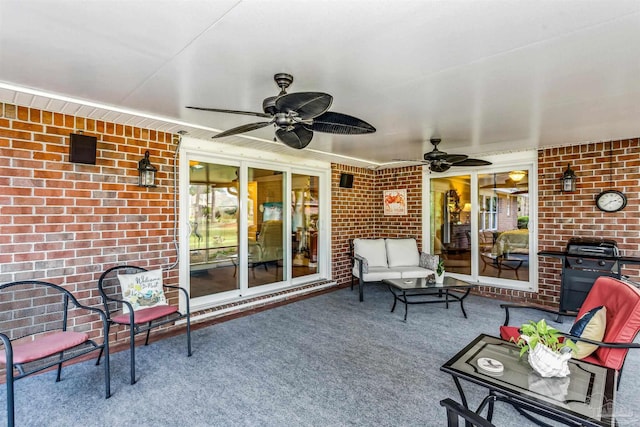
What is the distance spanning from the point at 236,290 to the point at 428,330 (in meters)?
2.58

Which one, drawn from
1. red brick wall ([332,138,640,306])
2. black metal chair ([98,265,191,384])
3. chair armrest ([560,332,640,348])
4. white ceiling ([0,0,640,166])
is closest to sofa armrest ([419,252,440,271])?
Result: red brick wall ([332,138,640,306])

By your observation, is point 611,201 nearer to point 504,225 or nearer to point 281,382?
point 504,225

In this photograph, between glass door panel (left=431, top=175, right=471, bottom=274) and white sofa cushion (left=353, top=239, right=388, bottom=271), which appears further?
glass door panel (left=431, top=175, right=471, bottom=274)

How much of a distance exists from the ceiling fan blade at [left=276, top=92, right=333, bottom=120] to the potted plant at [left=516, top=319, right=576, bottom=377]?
167 cm

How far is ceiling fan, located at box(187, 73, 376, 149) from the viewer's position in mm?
1879

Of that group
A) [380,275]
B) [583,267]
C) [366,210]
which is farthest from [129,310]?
[583,267]

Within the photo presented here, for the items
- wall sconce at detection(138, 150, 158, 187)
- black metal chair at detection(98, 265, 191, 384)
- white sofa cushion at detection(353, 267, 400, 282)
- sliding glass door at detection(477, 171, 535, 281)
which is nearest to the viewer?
black metal chair at detection(98, 265, 191, 384)

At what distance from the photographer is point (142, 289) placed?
10.2 feet

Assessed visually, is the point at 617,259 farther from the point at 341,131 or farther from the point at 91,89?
the point at 91,89

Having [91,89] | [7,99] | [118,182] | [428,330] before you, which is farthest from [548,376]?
[7,99]

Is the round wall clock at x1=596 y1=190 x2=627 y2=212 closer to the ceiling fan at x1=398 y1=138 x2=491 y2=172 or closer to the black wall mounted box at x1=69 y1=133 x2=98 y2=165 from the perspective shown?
the ceiling fan at x1=398 y1=138 x2=491 y2=172

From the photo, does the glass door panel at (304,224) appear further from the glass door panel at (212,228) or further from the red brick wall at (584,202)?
the red brick wall at (584,202)

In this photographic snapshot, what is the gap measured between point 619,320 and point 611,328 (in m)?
0.07

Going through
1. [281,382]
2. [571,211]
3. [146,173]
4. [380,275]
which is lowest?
[281,382]
